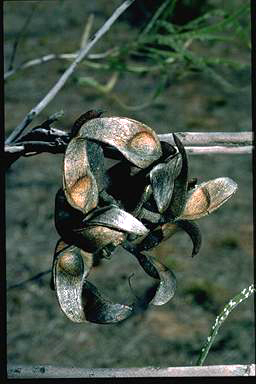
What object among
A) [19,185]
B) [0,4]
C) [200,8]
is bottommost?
[19,185]

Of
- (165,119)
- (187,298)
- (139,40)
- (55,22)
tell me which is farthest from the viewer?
(55,22)

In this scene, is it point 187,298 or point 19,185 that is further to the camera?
point 19,185

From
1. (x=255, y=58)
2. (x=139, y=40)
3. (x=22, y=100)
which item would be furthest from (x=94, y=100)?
(x=255, y=58)

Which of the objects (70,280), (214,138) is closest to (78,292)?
(70,280)

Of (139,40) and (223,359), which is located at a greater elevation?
(139,40)

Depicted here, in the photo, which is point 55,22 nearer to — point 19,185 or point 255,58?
point 19,185

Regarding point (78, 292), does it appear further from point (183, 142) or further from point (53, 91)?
point (53, 91)

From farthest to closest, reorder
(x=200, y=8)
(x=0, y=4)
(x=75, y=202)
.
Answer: (x=200, y=8) → (x=0, y=4) → (x=75, y=202)
